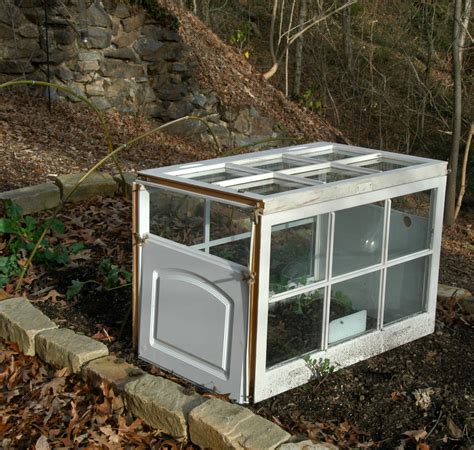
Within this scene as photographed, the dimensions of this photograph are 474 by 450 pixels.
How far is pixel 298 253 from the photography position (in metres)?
4.05

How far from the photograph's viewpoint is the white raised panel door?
3.88 metres

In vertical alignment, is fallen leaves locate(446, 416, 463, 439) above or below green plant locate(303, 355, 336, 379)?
below

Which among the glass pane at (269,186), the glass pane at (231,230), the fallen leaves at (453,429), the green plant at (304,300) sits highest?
the glass pane at (269,186)

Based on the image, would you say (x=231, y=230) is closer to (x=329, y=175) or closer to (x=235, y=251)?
(x=235, y=251)

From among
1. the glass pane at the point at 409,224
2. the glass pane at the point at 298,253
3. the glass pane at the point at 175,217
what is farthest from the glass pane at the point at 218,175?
the glass pane at the point at 409,224

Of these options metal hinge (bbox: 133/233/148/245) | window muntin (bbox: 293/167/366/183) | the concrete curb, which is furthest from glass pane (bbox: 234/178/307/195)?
the concrete curb

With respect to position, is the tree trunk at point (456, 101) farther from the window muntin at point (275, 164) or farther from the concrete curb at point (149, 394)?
the concrete curb at point (149, 394)

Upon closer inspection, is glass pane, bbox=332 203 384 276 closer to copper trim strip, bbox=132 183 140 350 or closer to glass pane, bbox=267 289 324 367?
glass pane, bbox=267 289 324 367

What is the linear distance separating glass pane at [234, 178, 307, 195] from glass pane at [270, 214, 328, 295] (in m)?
0.21

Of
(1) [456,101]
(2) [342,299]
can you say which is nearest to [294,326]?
(2) [342,299]

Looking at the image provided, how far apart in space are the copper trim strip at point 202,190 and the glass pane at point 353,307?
84 cm

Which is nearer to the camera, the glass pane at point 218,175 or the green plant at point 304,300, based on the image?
the green plant at point 304,300

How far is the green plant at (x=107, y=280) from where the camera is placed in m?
5.21

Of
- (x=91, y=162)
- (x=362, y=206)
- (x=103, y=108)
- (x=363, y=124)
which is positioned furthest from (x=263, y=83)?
(x=362, y=206)
